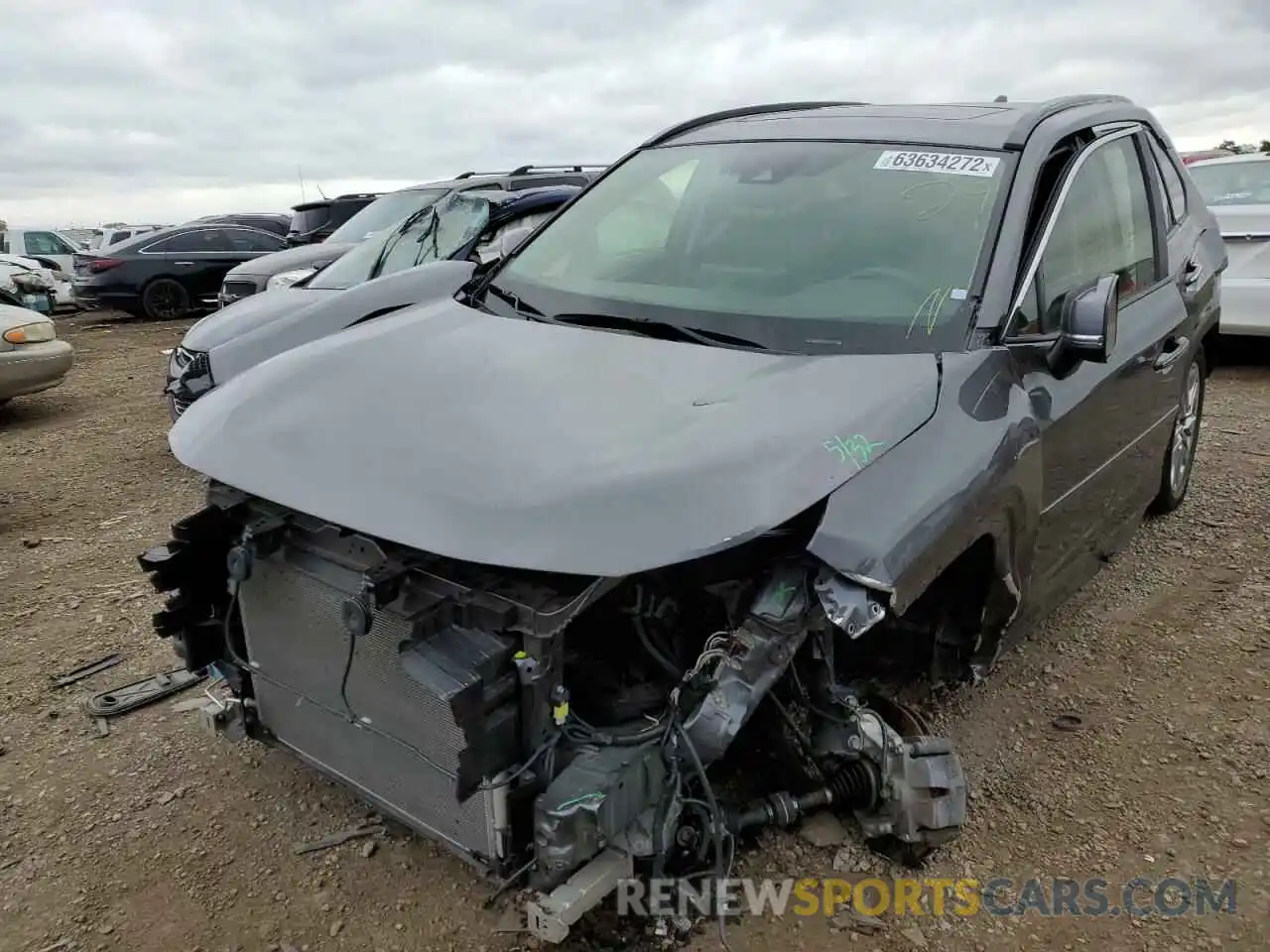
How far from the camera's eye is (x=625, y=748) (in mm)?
2248

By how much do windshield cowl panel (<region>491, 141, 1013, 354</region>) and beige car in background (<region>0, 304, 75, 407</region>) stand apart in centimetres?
563

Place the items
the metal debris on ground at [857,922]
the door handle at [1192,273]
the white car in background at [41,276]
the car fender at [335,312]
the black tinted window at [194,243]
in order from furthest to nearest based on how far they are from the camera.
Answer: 1. the black tinted window at [194,243]
2. the white car in background at [41,276]
3. the car fender at [335,312]
4. the door handle at [1192,273]
5. the metal debris on ground at [857,922]

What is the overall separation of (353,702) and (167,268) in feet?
48.2

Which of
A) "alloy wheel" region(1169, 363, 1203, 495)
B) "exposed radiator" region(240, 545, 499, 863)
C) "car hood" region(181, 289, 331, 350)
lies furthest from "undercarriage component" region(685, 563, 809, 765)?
"car hood" region(181, 289, 331, 350)

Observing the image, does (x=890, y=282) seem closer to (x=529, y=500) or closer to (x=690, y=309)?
(x=690, y=309)

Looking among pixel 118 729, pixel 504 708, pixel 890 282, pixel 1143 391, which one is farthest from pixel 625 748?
pixel 1143 391

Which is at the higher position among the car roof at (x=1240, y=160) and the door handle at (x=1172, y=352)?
the car roof at (x=1240, y=160)

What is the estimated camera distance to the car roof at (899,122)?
3.15 m

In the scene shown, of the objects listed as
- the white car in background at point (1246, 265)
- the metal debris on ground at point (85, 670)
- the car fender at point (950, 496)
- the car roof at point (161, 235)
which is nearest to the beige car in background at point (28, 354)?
the metal debris on ground at point (85, 670)

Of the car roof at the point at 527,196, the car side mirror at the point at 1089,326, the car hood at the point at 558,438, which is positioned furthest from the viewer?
the car roof at the point at 527,196

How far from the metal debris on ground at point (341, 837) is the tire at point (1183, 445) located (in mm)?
3593

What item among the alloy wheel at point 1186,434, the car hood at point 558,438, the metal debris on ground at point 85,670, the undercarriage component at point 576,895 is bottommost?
the metal debris on ground at point 85,670

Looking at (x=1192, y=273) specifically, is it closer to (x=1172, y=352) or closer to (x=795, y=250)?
(x=1172, y=352)

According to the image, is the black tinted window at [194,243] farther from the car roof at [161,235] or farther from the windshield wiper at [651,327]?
the windshield wiper at [651,327]
